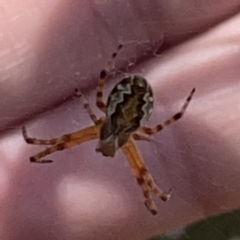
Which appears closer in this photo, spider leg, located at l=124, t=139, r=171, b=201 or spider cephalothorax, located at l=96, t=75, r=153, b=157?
spider cephalothorax, located at l=96, t=75, r=153, b=157

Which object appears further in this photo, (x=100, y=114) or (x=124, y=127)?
(x=100, y=114)

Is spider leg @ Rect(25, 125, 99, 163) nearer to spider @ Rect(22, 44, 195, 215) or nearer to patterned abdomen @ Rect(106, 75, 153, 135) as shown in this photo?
spider @ Rect(22, 44, 195, 215)

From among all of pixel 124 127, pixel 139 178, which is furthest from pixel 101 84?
A: pixel 139 178

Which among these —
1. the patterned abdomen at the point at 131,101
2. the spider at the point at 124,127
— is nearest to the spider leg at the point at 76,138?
the spider at the point at 124,127

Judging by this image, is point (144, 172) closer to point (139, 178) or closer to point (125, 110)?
point (139, 178)

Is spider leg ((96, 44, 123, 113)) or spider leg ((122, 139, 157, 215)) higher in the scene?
spider leg ((96, 44, 123, 113))

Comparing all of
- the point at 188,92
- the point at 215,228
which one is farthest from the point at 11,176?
the point at 215,228

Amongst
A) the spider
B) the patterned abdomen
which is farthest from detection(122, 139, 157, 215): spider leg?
the patterned abdomen

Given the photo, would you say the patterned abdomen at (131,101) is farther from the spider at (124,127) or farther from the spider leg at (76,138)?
the spider leg at (76,138)
